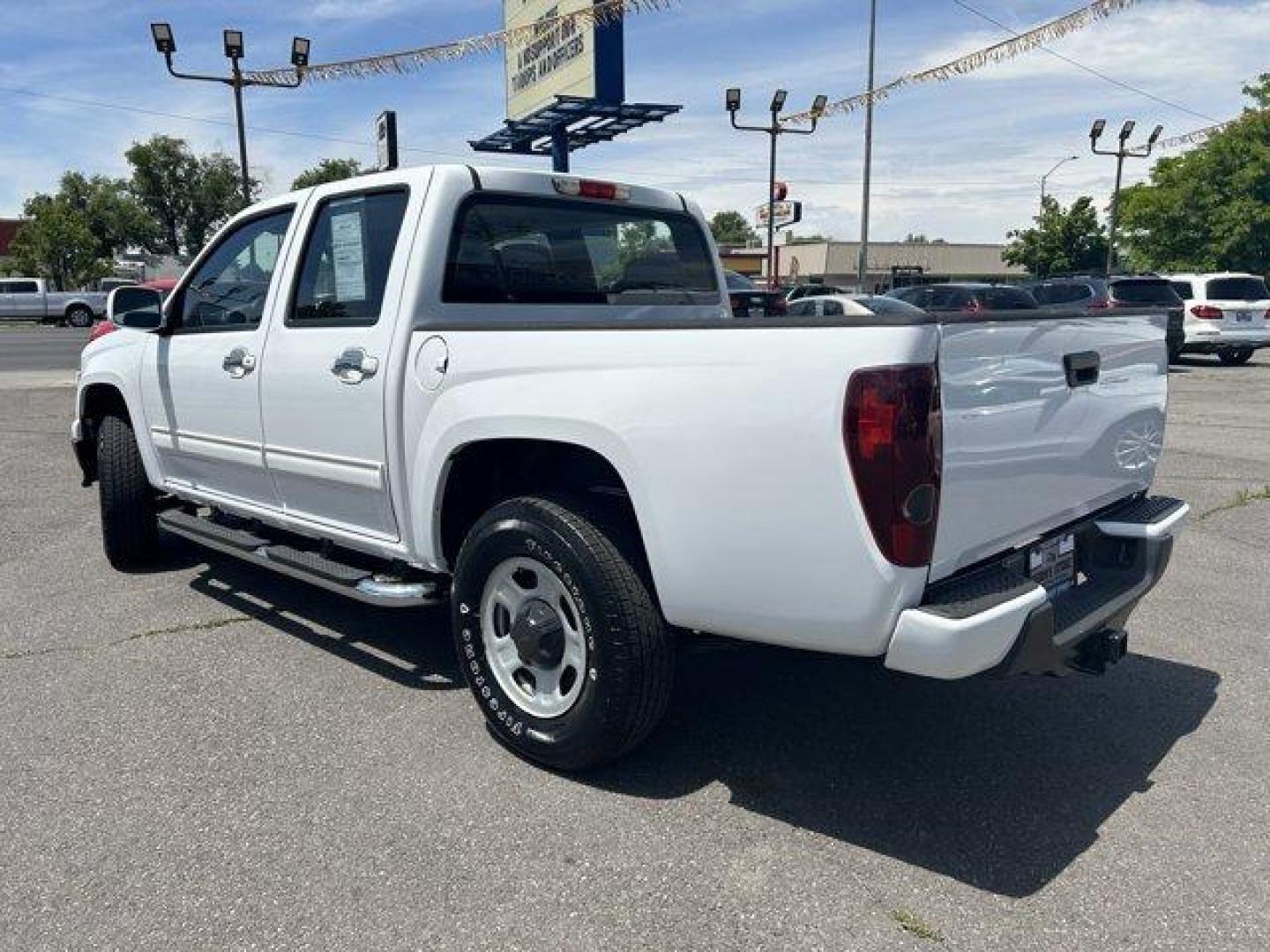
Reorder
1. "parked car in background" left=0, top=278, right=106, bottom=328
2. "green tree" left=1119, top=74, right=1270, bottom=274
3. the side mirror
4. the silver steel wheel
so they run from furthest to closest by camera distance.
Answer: "parked car in background" left=0, top=278, right=106, bottom=328 → "green tree" left=1119, top=74, right=1270, bottom=274 → the side mirror → the silver steel wheel

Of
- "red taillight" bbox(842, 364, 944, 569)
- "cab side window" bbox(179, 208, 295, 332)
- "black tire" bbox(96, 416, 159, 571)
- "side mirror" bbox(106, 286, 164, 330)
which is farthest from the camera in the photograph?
"black tire" bbox(96, 416, 159, 571)

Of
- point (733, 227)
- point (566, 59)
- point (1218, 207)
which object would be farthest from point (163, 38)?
point (733, 227)

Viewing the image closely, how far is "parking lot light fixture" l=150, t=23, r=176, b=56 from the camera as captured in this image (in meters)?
19.5

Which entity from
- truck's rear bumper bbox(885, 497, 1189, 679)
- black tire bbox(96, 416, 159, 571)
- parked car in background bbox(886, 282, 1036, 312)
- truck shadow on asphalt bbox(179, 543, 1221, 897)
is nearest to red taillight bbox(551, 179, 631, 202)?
truck shadow on asphalt bbox(179, 543, 1221, 897)

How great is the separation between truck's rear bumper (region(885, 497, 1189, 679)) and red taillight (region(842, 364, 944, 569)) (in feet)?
0.62

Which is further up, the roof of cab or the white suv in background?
the roof of cab

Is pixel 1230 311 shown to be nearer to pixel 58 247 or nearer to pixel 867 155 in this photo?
pixel 867 155

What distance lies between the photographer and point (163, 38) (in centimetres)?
1958

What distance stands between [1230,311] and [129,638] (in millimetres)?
20149

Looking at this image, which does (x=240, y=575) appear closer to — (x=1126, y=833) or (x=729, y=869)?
(x=729, y=869)

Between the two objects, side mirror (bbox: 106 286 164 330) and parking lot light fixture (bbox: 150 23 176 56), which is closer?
side mirror (bbox: 106 286 164 330)

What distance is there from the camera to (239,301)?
15.1 feet

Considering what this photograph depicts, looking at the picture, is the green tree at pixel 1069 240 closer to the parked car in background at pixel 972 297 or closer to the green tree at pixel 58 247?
the parked car in background at pixel 972 297

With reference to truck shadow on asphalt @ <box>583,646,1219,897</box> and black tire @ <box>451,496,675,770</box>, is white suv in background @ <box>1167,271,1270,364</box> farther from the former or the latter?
black tire @ <box>451,496,675,770</box>
